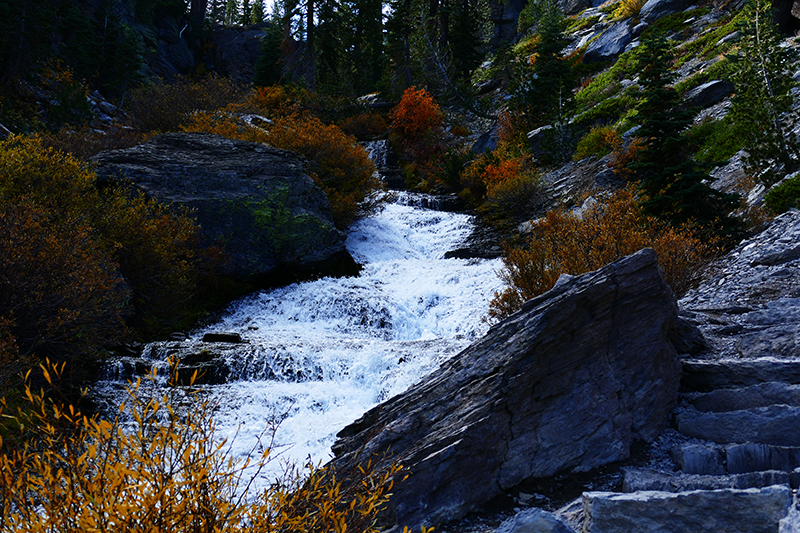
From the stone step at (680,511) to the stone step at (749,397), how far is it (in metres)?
2.40

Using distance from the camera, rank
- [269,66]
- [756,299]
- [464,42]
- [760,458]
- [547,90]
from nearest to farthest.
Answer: [760,458]
[756,299]
[547,90]
[464,42]
[269,66]

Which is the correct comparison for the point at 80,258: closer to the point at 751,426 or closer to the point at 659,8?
the point at 751,426

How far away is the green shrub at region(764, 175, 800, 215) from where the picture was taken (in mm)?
11391

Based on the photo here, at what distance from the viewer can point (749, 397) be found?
5.80m

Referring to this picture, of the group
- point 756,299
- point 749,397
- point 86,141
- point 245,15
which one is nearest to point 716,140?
point 756,299

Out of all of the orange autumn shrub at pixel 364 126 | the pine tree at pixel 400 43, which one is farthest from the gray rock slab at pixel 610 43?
the orange autumn shrub at pixel 364 126

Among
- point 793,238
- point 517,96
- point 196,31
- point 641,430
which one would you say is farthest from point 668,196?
point 196,31

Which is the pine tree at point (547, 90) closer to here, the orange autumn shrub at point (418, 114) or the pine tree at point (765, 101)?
the orange autumn shrub at point (418, 114)

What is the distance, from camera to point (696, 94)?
19688 millimetres

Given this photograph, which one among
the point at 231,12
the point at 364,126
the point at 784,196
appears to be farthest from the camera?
the point at 231,12

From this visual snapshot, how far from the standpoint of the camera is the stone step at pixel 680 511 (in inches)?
148

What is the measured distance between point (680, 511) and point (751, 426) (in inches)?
84.2

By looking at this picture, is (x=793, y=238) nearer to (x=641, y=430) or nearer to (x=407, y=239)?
(x=641, y=430)

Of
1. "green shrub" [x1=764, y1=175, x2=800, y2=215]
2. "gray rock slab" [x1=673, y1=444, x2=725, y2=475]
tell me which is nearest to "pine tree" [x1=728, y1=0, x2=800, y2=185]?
"green shrub" [x1=764, y1=175, x2=800, y2=215]
